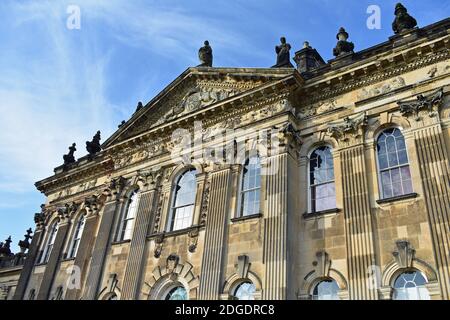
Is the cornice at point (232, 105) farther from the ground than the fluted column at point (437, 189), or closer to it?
farther from the ground

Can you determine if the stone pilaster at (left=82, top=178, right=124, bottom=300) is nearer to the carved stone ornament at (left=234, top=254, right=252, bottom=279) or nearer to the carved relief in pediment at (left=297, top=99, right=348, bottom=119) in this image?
the carved stone ornament at (left=234, top=254, right=252, bottom=279)

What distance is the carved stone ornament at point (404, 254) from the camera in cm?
1106

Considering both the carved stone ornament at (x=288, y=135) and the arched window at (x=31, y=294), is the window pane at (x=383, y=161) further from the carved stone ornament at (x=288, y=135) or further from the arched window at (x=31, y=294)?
the arched window at (x=31, y=294)

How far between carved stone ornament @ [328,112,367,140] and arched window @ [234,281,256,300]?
18.9ft

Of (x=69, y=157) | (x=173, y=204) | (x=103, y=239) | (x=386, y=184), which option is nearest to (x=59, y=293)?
(x=103, y=239)

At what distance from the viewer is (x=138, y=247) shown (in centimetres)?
1677

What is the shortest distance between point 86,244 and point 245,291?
10.1 m

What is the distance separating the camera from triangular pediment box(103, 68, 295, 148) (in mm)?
16562

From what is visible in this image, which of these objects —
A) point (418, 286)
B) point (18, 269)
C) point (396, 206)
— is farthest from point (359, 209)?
point (18, 269)

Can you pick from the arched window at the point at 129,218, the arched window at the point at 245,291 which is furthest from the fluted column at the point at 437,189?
the arched window at the point at 129,218

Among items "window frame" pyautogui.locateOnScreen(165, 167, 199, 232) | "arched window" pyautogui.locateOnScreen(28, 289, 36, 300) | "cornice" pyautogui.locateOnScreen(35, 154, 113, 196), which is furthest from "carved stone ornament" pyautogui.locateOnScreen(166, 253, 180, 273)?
"arched window" pyautogui.locateOnScreen(28, 289, 36, 300)

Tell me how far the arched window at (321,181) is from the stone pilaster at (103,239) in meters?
9.49
